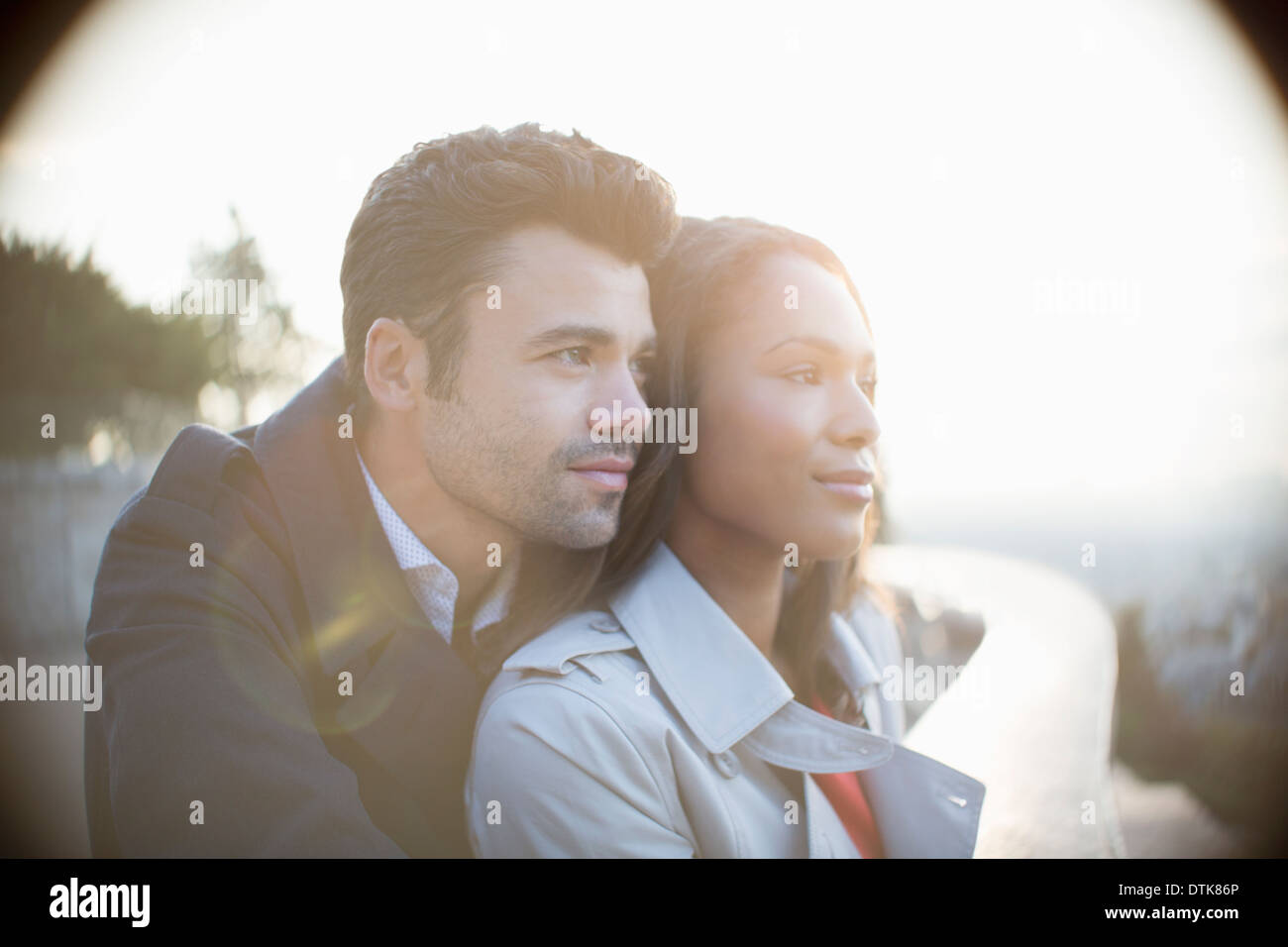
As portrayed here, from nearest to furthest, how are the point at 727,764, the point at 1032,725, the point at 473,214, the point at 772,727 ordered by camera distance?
the point at 727,764, the point at 772,727, the point at 473,214, the point at 1032,725

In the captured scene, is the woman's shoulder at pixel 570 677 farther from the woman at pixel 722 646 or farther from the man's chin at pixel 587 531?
the man's chin at pixel 587 531

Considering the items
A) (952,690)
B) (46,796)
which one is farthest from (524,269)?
(46,796)

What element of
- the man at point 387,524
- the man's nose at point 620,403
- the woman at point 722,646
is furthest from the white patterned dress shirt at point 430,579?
the man's nose at point 620,403

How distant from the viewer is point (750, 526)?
193 centimetres

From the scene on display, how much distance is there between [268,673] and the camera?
1.62 m

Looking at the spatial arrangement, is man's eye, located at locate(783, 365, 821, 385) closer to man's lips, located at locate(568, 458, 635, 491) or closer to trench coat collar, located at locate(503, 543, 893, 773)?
man's lips, located at locate(568, 458, 635, 491)

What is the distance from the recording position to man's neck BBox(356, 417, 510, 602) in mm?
2115

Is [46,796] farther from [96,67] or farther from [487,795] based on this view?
[96,67]

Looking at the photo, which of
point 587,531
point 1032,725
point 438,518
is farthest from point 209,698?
point 1032,725

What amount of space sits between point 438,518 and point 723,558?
86 cm

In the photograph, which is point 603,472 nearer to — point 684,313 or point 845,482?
Answer: point 684,313
